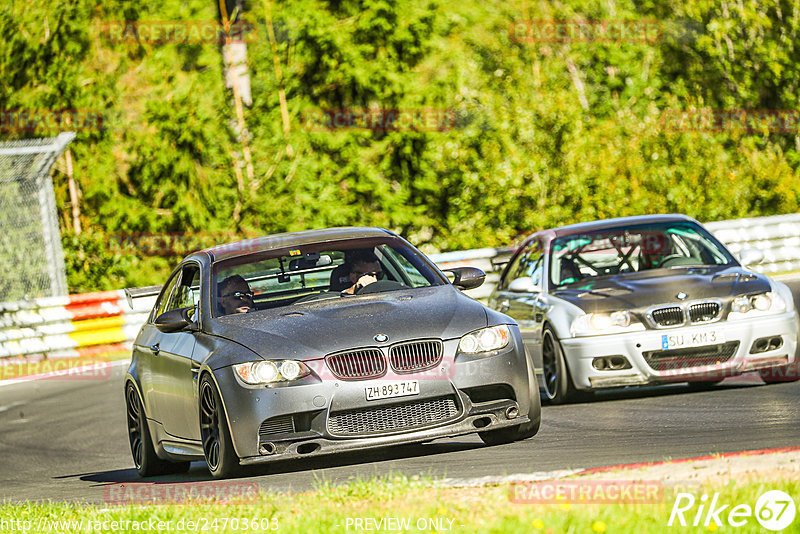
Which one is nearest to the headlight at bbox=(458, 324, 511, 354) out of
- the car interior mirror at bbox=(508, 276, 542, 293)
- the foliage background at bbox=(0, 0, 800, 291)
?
the car interior mirror at bbox=(508, 276, 542, 293)

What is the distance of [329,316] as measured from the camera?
848 cm

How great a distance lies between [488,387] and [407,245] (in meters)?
1.82

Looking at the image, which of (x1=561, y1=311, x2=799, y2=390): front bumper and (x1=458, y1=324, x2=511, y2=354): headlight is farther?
(x1=561, y1=311, x2=799, y2=390): front bumper

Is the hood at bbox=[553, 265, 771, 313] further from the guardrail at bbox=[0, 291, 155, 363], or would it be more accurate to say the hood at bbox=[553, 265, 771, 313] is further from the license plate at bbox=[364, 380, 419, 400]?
the guardrail at bbox=[0, 291, 155, 363]

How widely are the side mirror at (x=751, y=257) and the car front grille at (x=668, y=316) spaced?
44.9 inches

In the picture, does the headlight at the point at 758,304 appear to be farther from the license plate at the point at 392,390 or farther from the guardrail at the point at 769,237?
the guardrail at the point at 769,237

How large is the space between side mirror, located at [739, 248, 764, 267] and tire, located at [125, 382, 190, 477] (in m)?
4.80

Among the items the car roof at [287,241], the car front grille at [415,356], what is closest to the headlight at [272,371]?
the car front grille at [415,356]

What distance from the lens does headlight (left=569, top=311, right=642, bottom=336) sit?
10898 millimetres

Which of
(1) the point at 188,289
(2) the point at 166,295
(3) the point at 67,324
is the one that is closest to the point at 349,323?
(1) the point at 188,289

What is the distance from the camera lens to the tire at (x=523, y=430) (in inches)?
337

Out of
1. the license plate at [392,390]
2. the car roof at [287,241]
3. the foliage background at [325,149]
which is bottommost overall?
the foliage background at [325,149]

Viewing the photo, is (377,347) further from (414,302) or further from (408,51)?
(408,51)

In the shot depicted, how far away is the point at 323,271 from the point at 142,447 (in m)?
1.85
